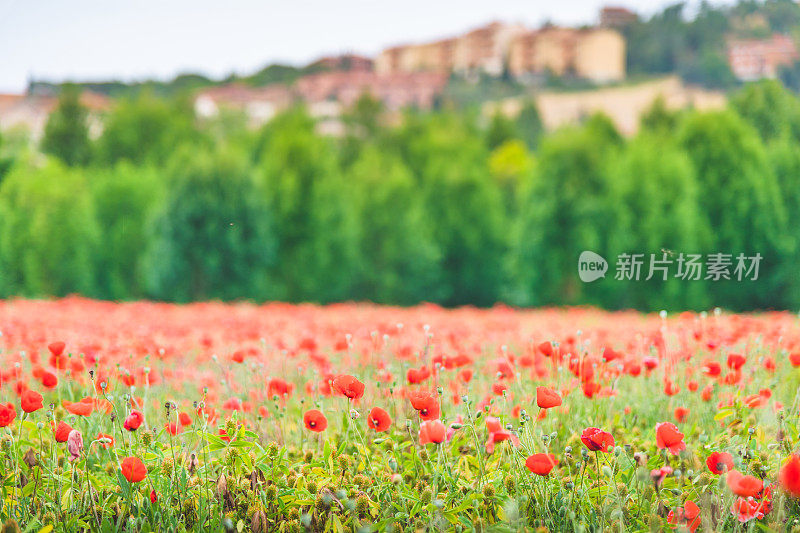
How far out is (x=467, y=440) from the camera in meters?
2.57

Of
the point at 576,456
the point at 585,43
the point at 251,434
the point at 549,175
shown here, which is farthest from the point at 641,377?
the point at 585,43

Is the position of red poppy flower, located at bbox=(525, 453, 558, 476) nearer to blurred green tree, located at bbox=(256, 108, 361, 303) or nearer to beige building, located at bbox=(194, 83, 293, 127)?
blurred green tree, located at bbox=(256, 108, 361, 303)

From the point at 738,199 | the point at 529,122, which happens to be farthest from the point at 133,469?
the point at 529,122

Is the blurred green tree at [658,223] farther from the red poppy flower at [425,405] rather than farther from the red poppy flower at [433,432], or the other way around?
the red poppy flower at [433,432]

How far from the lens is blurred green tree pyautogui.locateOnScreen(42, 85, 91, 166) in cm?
2117

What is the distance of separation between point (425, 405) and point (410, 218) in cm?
1760

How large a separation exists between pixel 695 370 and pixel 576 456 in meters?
1.39

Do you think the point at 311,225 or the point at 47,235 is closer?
the point at 47,235

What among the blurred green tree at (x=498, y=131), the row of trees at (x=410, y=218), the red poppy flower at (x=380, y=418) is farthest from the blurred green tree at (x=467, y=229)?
the red poppy flower at (x=380, y=418)

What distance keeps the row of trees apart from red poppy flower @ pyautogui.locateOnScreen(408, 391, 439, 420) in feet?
29.6

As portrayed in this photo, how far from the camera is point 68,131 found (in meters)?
21.7

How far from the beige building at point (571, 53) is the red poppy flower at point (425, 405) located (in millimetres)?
18076

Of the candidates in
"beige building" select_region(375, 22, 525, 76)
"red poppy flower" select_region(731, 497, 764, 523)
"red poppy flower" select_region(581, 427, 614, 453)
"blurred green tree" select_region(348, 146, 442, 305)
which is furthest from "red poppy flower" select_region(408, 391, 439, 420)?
"beige building" select_region(375, 22, 525, 76)

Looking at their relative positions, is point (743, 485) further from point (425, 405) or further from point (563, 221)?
point (563, 221)
